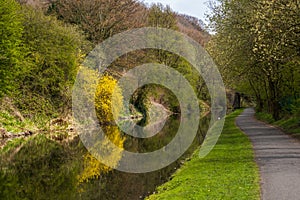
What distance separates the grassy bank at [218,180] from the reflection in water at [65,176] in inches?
57.9

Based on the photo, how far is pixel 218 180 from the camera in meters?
13.6

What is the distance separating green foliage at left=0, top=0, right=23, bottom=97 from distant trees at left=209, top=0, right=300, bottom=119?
16.1 meters

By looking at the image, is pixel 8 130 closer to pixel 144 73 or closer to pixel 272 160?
pixel 272 160

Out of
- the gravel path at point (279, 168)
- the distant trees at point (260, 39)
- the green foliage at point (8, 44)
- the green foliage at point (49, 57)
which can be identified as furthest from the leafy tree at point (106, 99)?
the gravel path at point (279, 168)

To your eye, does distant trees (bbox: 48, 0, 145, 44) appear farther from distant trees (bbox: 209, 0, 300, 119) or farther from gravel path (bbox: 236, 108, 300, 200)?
gravel path (bbox: 236, 108, 300, 200)

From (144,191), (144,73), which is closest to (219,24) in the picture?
(144,191)

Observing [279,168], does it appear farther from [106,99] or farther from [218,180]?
[106,99]

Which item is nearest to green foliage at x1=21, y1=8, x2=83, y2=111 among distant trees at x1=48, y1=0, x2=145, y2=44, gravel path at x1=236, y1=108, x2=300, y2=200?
distant trees at x1=48, y1=0, x2=145, y2=44

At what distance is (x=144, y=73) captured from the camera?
193 ft

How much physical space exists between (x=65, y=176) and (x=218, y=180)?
308 inches

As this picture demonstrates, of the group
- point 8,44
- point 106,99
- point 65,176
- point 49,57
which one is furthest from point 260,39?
point 106,99

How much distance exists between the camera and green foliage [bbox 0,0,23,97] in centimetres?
3297

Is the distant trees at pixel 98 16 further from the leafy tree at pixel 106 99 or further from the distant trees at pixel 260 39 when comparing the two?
the distant trees at pixel 260 39

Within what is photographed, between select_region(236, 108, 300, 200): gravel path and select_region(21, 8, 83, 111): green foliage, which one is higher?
select_region(21, 8, 83, 111): green foliage
